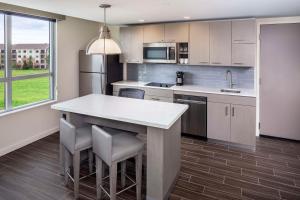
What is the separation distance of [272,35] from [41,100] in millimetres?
4621

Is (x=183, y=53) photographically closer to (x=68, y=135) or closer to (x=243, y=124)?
(x=243, y=124)

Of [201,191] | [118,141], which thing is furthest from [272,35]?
[118,141]

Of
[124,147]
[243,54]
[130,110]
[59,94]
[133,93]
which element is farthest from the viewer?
[59,94]

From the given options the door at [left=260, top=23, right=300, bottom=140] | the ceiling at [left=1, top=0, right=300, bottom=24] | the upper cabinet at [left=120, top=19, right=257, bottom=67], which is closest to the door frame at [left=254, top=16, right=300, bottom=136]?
the door at [left=260, top=23, right=300, bottom=140]

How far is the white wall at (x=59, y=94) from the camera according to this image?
13.0ft

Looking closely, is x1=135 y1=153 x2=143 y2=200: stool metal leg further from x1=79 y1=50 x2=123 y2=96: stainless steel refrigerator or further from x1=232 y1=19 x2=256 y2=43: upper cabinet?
x1=232 y1=19 x2=256 y2=43: upper cabinet

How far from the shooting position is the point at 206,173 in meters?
3.33

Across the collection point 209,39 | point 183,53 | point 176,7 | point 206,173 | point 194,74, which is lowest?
point 206,173

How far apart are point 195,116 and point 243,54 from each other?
1433mm

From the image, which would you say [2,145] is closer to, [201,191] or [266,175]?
[201,191]

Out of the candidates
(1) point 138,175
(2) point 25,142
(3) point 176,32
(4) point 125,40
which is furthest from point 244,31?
(2) point 25,142

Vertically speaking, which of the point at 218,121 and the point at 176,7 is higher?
the point at 176,7

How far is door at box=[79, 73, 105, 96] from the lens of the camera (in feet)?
17.0

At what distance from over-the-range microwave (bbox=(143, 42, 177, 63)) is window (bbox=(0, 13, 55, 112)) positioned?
6.31ft
